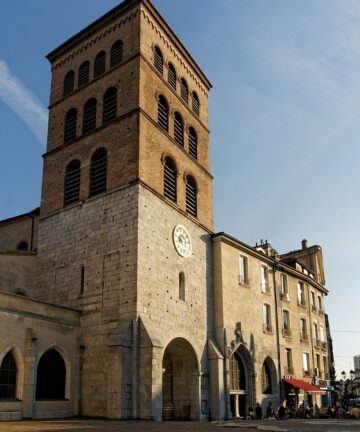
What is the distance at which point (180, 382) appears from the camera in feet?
76.1

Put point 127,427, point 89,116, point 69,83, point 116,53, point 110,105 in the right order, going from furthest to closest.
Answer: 1. point 69,83
2. point 116,53
3. point 89,116
4. point 110,105
5. point 127,427

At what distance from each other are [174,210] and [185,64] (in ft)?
35.0

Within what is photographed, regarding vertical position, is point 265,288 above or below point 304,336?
above

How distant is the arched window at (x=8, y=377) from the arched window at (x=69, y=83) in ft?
51.3

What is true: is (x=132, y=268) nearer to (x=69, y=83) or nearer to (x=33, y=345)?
(x=33, y=345)

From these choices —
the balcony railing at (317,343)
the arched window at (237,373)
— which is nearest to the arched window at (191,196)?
the arched window at (237,373)

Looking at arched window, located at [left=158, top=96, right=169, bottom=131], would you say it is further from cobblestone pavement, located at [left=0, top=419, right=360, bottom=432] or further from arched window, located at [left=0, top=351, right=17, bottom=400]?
cobblestone pavement, located at [left=0, top=419, right=360, bottom=432]

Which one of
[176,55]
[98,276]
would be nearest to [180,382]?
[98,276]

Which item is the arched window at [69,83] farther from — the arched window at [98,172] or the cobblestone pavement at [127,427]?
the cobblestone pavement at [127,427]

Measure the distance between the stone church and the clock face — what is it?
0.11 meters

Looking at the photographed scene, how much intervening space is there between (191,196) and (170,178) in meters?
2.24

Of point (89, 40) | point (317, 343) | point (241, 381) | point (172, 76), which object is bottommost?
point (241, 381)

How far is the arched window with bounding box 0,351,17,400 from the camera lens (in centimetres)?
1722

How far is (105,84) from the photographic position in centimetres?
2561
